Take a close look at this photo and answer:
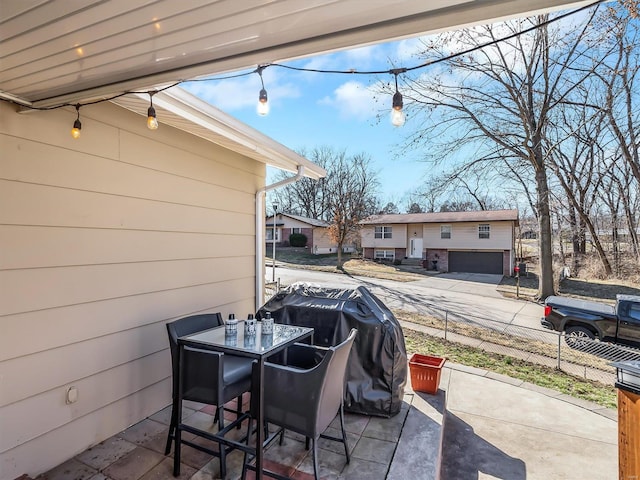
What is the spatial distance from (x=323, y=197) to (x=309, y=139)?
18.6ft

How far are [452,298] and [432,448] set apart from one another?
9893mm

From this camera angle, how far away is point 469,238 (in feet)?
65.5

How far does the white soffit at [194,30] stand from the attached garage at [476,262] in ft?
67.3

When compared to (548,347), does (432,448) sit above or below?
above

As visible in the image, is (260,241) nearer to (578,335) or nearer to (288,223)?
(578,335)

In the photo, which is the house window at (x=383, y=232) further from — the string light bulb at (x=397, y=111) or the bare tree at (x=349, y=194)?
the string light bulb at (x=397, y=111)

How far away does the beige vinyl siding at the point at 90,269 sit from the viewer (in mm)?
2201

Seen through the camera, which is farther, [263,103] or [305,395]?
[305,395]

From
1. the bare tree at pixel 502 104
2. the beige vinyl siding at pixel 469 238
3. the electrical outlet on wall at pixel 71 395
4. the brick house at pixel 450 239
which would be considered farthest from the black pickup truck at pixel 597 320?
the beige vinyl siding at pixel 469 238

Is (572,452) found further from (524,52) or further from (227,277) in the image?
(524,52)

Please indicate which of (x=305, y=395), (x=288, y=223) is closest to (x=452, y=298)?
(x=305, y=395)

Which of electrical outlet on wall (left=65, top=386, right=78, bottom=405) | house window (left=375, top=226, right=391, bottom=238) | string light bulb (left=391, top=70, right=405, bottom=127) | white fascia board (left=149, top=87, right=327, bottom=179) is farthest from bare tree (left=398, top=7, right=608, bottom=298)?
house window (left=375, top=226, right=391, bottom=238)

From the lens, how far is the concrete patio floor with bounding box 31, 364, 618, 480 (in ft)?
7.87

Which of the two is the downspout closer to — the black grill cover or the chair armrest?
the black grill cover
